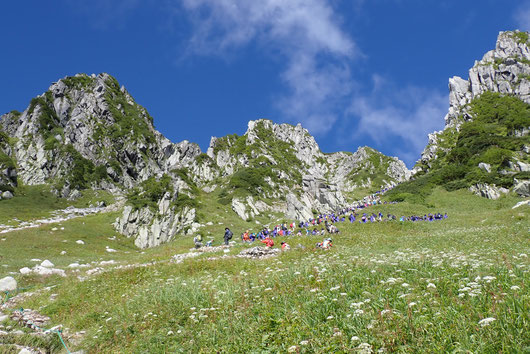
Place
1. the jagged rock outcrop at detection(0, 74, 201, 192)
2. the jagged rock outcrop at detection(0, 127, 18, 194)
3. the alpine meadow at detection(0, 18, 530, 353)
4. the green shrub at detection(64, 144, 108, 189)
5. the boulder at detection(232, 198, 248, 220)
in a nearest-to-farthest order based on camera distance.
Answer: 1. the alpine meadow at detection(0, 18, 530, 353)
2. the boulder at detection(232, 198, 248, 220)
3. the jagged rock outcrop at detection(0, 127, 18, 194)
4. the green shrub at detection(64, 144, 108, 189)
5. the jagged rock outcrop at detection(0, 74, 201, 192)

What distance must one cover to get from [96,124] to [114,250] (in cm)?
15112

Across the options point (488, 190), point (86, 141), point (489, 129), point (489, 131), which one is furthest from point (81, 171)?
point (489, 129)

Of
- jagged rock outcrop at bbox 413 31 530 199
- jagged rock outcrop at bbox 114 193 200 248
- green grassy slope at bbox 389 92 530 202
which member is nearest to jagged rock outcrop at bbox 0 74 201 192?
jagged rock outcrop at bbox 114 193 200 248

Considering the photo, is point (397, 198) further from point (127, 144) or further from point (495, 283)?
point (127, 144)

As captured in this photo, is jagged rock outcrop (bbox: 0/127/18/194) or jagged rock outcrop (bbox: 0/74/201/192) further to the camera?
jagged rock outcrop (bbox: 0/74/201/192)

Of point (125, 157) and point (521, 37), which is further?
point (125, 157)

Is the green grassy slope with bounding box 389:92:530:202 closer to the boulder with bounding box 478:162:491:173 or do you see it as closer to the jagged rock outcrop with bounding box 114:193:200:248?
the boulder with bounding box 478:162:491:173

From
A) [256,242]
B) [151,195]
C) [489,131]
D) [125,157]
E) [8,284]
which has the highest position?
[125,157]

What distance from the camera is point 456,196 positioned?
62.3m

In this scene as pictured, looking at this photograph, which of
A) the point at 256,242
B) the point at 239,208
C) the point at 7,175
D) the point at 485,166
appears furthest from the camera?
the point at 7,175

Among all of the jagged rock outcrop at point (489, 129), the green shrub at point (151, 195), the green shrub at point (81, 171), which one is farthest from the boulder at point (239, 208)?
the green shrub at point (81, 171)

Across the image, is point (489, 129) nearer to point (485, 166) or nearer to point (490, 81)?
point (485, 166)

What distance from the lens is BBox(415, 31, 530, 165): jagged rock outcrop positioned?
4642 inches

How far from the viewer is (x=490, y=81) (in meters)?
135
